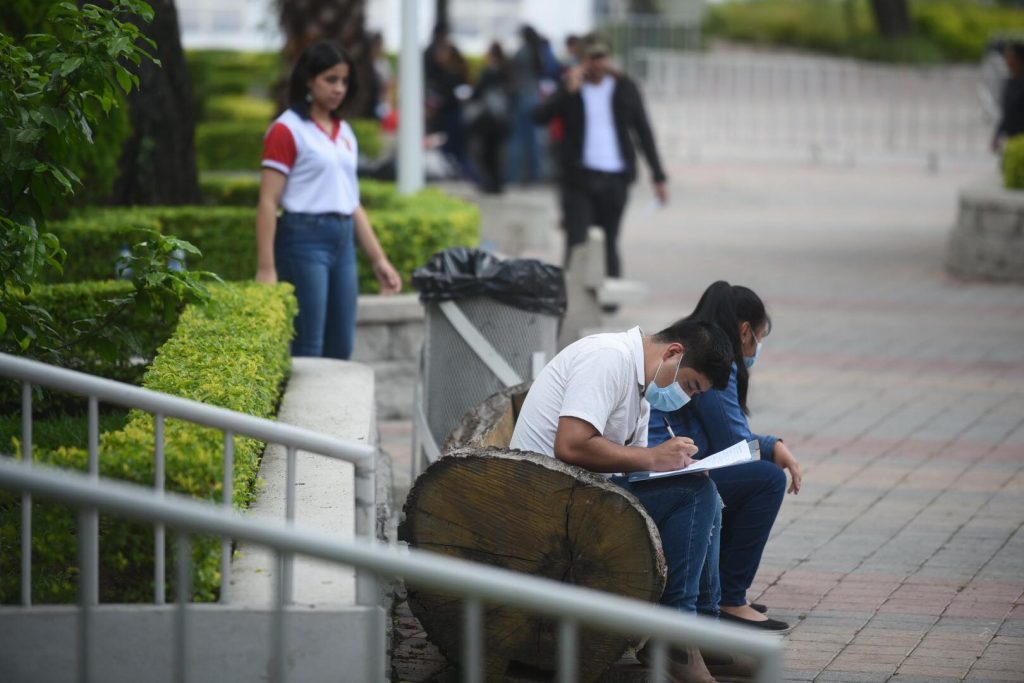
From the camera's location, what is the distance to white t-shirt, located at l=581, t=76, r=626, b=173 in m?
10.8

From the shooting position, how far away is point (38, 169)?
4742mm

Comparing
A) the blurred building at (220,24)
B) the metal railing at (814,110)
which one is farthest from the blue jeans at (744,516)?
the blurred building at (220,24)

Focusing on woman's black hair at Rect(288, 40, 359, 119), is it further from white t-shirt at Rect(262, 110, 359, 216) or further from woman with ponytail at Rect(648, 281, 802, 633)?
woman with ponytail at Rect(648, 281, 802, 633)

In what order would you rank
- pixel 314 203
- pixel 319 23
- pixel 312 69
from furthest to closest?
pixel 319 23
pixel 314 203
pixel 312 69

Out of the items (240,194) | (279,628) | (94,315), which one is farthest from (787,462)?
(240,194)

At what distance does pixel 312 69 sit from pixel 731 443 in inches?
102

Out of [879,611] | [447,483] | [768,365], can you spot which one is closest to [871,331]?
[768,365]

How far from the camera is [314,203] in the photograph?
21.7 ft

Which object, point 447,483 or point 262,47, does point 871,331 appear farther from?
point 262,47

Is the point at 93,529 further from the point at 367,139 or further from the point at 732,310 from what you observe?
→ the point at 367,139

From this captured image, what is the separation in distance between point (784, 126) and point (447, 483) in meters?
23.3

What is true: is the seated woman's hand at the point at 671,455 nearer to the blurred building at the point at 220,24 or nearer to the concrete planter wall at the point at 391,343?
the concrete planter wall at the point at 391,343

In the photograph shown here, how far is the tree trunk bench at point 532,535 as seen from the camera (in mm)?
4309

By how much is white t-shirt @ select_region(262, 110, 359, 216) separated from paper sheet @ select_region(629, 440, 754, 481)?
2.52 metres
